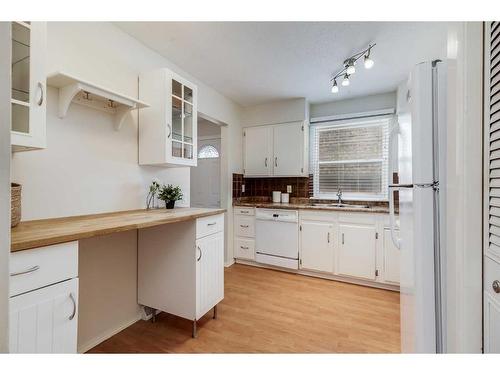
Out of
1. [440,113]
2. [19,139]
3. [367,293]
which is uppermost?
[440,113]

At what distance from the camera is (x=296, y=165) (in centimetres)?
329

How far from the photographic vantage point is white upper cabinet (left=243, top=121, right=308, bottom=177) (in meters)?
3.27

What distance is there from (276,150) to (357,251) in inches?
67.9

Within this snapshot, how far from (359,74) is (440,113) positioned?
6.22 feet

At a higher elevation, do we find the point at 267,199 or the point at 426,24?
the point at 426,24

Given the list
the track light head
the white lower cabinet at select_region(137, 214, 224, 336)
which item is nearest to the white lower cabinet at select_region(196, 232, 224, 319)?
the white lower cabinet at select_region(137, 214, 224, 336)

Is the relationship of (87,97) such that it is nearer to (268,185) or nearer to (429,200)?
(429,200)

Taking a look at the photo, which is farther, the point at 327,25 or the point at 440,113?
the point at 327,25

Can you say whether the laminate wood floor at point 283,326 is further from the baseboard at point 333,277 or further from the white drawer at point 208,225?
the white drawer at point 208,225

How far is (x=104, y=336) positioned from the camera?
5.51 feet
